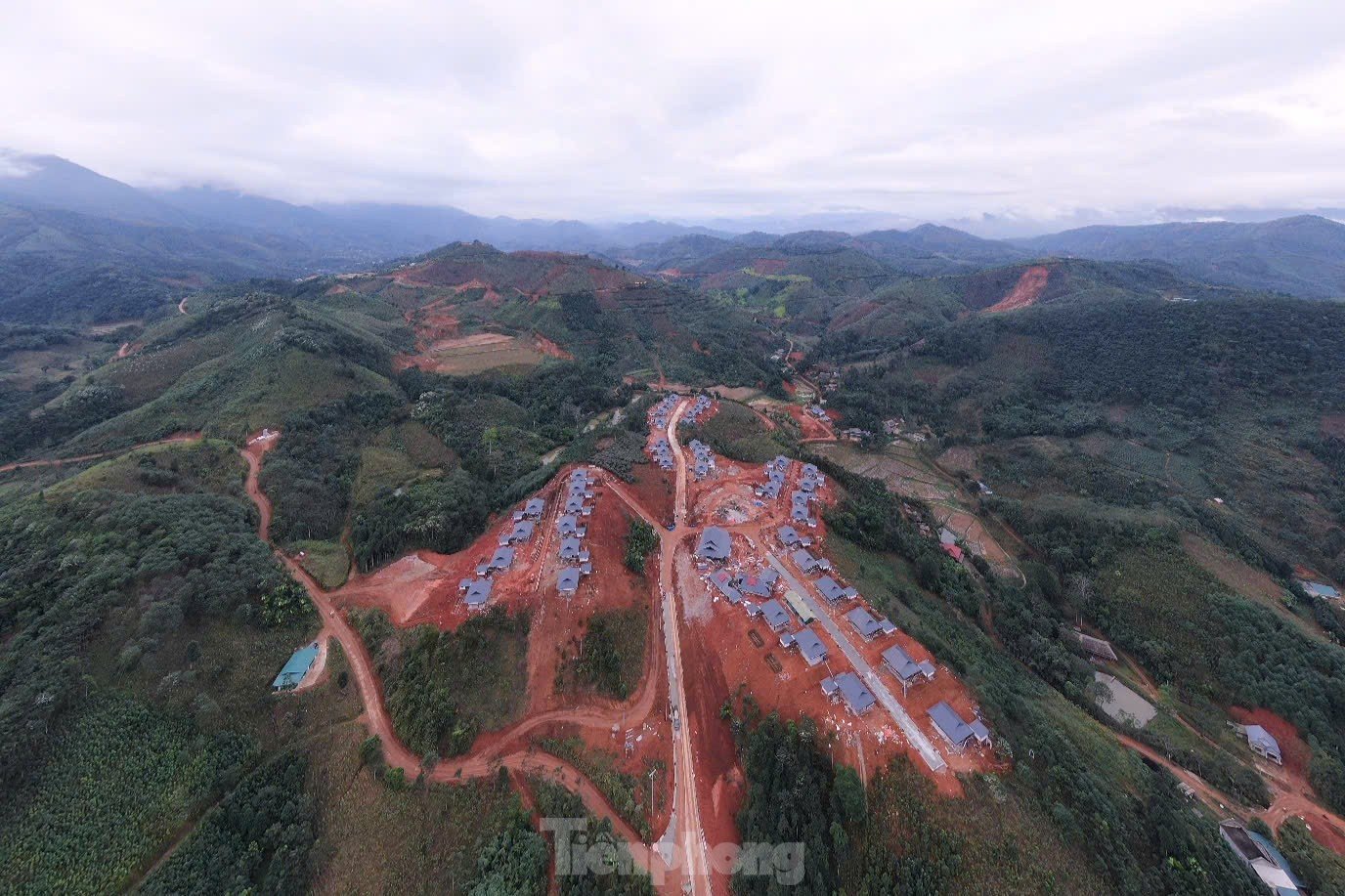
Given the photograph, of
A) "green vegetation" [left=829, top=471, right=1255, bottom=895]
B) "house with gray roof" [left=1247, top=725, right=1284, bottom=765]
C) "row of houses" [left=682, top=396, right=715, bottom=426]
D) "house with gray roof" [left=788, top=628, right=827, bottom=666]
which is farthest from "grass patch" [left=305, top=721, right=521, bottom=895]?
"house with gray roof" [left=1247, top=725, right=1284, bottom=765]

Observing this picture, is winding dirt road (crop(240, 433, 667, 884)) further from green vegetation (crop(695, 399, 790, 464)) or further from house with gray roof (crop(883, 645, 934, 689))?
green vegetation (crop(695, 399, 790, 464))

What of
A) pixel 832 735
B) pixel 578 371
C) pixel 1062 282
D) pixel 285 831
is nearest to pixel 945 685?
pixel 832 735

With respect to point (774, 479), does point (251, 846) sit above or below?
below

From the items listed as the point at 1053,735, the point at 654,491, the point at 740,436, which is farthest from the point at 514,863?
the point at 740,436

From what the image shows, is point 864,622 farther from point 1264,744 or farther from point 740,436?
point 740,436

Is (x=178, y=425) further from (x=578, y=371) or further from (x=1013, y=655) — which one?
(x=1013, y=655)

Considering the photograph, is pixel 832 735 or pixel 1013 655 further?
pixel 1013 655
